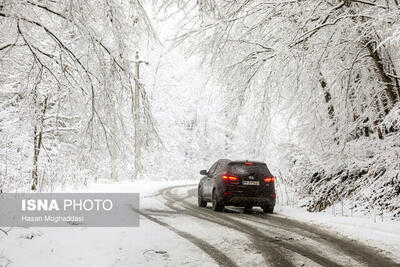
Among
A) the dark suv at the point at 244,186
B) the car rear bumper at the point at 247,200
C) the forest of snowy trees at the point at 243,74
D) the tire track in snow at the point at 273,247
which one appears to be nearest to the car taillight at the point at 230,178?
the dark suv at the point at 244,186

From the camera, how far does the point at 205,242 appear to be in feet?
23.4

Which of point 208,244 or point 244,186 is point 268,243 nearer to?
point 208,244

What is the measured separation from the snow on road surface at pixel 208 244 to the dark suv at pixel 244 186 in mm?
2064

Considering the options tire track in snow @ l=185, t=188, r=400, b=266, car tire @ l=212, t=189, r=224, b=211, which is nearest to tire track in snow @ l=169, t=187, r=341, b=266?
tire track in snow @ l=185, t=188, r=400, b=266

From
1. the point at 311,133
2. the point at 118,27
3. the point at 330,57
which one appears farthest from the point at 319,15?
the point at 118,27

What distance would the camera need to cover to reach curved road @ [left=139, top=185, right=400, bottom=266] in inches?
232

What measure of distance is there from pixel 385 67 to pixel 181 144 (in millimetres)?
32921

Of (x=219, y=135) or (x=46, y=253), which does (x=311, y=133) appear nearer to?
(x=46, y=253)

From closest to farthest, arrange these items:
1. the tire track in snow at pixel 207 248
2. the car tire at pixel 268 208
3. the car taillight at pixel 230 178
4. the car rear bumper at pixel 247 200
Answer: the tire track in snow at pixel 207 248 < the car rear bumper at pixel 247 200 < the car taillight at pixel 230 178 < the car tire at pixel 268 208

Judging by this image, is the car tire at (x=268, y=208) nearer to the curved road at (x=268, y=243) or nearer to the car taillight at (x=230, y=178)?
the car taillight at (x=230, y=178)

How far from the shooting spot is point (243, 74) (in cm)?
1020

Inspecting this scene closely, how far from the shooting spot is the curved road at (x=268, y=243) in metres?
5.90

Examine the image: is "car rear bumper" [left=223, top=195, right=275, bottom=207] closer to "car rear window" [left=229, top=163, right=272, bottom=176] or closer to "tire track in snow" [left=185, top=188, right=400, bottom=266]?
"car rear window" [left=229, top=163, right=272, bottom=176]

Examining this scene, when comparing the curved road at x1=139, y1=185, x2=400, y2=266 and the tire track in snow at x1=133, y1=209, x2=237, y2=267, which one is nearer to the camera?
the tire track in snow at x1=133, y1=209, x2=237, y2=267
